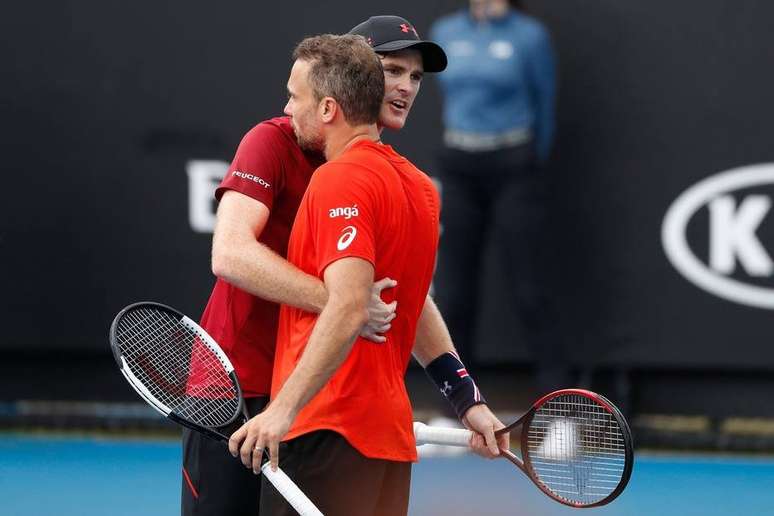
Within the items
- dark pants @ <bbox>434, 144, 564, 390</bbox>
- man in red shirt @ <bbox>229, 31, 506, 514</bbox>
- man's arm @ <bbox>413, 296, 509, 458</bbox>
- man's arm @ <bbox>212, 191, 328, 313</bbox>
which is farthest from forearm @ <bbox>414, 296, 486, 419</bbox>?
dark pants @ <bbox>434, 144, 564, 390</bbox>

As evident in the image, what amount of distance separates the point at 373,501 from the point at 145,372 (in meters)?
0.67

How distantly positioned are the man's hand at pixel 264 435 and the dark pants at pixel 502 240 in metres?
3.48

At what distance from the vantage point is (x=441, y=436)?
342cm

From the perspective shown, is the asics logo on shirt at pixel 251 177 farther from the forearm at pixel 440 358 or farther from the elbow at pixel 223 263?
the forearm at pixel 440 358

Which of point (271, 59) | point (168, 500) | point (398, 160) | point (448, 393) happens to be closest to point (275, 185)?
point (398, 160)

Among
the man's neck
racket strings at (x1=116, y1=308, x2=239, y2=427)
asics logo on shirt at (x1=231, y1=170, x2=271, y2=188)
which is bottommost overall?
racket strings at (x1=116, y1=308, x2=239, y2=427)

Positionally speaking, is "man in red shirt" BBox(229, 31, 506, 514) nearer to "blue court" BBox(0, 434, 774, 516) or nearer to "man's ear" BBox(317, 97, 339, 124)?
"man's ear" BBox(317, 97, 339, 124)

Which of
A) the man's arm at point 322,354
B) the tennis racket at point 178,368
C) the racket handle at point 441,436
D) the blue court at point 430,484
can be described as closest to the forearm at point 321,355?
the man's arm at point 322,354

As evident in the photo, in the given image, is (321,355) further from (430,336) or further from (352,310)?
(430,336)

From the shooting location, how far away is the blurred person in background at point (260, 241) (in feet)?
11.0

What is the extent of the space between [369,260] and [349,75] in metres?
0.43

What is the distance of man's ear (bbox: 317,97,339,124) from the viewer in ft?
10.3

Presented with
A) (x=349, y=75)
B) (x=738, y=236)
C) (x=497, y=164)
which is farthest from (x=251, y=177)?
(x=738, y=236)

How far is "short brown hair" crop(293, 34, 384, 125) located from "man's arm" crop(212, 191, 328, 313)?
332mm
